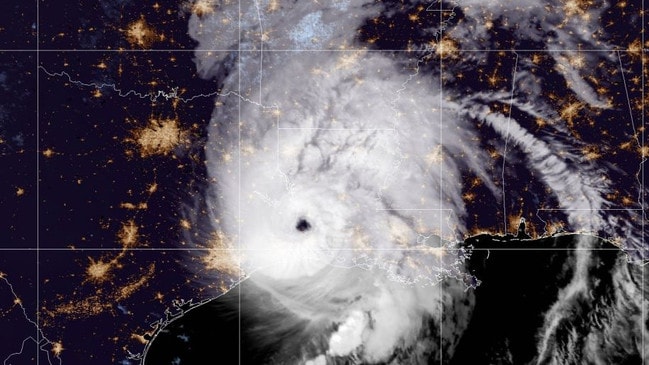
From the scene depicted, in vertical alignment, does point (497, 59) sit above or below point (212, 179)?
above

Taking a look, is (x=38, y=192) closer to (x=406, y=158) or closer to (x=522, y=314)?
(x=406, y=158)

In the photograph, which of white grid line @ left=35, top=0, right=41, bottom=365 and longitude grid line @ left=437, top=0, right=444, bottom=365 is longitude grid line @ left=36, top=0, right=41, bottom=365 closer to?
white grid line @ left=35, top=0, right=41, bottom=365

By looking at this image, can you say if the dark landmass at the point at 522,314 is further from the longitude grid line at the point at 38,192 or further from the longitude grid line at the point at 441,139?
the longitude grid line at the point at 38,192

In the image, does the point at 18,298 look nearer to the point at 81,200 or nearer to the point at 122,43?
the point at 81,200

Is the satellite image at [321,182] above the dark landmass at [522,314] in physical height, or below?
above

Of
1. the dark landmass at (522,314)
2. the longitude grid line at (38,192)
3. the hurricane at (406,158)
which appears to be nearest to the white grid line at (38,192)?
the longitude grid line at (38,192)

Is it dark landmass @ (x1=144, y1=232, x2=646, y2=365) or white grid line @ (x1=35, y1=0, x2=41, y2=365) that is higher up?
white grid line @ (x1=35, y1=0, x2=41, y2=365)

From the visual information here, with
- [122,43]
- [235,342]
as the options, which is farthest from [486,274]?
[122,43]

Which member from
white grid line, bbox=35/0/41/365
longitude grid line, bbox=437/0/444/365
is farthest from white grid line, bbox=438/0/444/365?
white grid line, bbox=35/0/41/365
